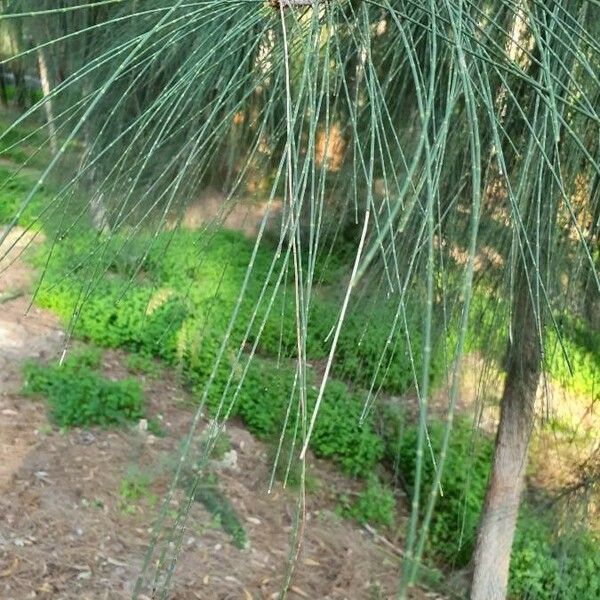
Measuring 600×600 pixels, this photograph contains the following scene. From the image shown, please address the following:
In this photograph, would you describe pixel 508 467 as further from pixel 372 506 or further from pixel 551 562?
pixel 372 506

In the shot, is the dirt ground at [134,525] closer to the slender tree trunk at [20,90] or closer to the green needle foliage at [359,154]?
the green needle foliage at [359,154]

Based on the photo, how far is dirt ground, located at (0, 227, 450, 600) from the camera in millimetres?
2512

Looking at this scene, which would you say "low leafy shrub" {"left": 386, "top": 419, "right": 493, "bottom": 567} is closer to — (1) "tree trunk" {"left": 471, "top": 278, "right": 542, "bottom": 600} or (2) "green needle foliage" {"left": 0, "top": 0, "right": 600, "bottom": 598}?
(1) "tree trunk" {"left": 471, "top": 278, "right": 542, "bottom": 600}

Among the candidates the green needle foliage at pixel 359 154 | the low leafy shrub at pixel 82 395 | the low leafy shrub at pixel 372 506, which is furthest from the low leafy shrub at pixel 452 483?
the low leafy shrub at pixel 82 395

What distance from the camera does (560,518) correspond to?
6.57 ft

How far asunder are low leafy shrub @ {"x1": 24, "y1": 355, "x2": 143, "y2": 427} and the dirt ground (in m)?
0.06

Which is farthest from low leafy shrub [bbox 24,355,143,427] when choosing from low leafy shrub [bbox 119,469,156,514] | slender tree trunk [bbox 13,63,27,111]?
slender tree trunk [bbox 13,63,27,111]

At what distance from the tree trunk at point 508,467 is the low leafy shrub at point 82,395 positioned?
1.59 metres

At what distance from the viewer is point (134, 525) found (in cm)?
276

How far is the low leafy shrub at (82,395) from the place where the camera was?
128 inches

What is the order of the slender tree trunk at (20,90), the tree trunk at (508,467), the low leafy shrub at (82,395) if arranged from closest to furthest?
the tree trunk at (508,467)
the low leafy shrub at (82,395)
the slender tree trunk at (20,90)

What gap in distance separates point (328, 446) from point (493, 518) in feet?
3.65

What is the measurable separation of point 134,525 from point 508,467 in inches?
51.0

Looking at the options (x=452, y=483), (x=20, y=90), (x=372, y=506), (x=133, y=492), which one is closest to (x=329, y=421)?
(x=372, y=506)
